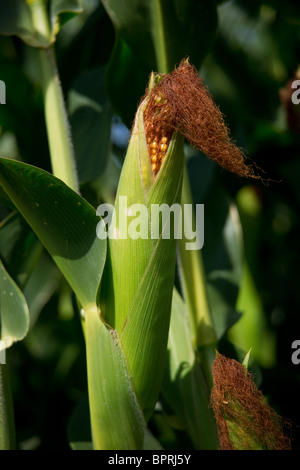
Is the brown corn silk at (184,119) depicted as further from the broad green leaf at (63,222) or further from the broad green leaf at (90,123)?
the broad green leaf at (90,123)

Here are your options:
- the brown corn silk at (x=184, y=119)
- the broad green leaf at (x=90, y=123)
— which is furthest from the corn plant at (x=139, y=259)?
the broad green leaf at (x=90, y=123)

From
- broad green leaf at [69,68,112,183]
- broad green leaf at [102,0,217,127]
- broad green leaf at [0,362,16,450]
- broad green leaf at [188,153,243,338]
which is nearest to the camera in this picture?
broad green leaf at [0,362,16,450]

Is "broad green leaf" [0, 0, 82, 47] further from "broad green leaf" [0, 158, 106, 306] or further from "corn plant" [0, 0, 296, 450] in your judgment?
"broad green leaf" [0, 158, 106, 306]

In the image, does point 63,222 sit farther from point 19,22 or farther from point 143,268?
point 19,22

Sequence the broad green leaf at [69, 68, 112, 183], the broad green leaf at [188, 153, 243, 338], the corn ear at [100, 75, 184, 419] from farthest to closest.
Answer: the broad green leaf at [188, 153, 243, 338], the broad green leaf at [69, 68, 112, 183], the corn ear at [100, 75, 184, 419]

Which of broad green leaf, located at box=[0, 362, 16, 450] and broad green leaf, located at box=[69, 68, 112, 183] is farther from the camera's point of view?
broad green leaf, located at box=[69, 68, 112, 183]

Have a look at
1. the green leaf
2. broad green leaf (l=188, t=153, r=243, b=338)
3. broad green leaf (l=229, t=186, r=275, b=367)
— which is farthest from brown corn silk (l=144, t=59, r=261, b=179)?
broad green leaf (l=229, t=186, r=275, b=367)
